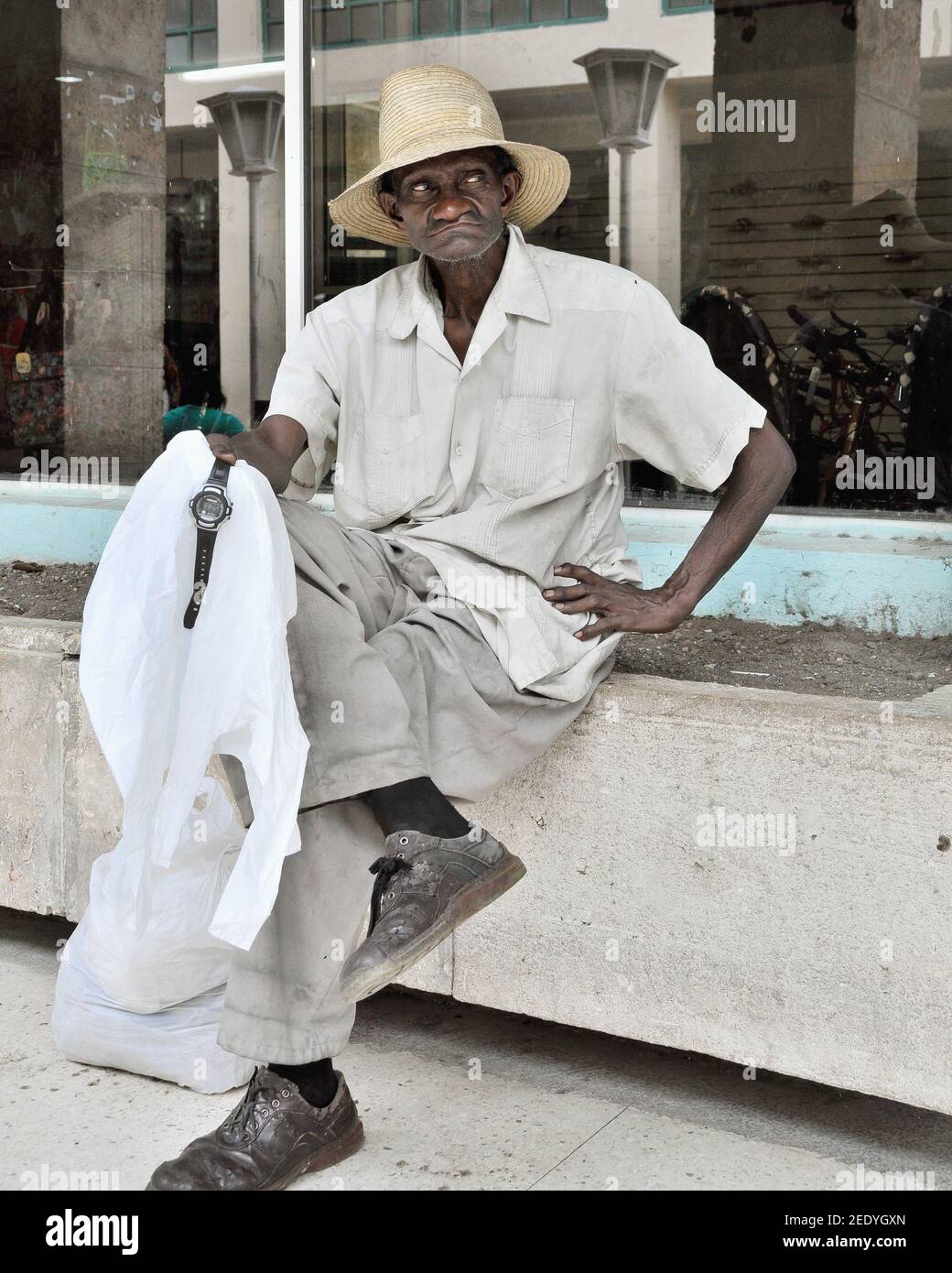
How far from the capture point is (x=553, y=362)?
2729mm

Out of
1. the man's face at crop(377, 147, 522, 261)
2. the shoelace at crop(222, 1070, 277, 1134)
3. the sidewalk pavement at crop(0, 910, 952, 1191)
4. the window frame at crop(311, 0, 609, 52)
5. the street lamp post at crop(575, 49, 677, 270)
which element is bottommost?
the sidewalk pavement at crop(0, 910, 952, 1191)

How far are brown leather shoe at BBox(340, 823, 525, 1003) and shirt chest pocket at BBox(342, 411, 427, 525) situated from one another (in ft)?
2.80

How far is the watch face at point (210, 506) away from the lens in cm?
218

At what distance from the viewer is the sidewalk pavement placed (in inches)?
94.0

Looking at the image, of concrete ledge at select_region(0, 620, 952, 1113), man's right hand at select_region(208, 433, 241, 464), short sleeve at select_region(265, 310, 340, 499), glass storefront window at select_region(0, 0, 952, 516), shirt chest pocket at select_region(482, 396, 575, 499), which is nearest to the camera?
man's right hand at select_region(208, 433, 241, 464)

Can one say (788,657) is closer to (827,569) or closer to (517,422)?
(827,569)

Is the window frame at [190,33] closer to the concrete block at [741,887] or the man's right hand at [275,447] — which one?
the man's right hand at [275,447]

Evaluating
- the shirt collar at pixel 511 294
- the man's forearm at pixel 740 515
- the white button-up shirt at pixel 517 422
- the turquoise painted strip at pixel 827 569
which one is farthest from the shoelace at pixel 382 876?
the turquoise painted strip at pixel 827 569

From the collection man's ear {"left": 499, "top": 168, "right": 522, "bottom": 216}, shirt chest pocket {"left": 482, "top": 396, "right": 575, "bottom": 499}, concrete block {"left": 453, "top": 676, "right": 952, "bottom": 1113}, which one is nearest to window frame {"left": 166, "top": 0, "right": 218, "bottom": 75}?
man's ear {"left": 499, "top": 168, "right": 522, "bottom": 216}

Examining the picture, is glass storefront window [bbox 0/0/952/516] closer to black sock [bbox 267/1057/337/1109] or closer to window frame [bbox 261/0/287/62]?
window frame [bbox 261/0/287/62]

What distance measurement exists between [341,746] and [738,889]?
0.80m

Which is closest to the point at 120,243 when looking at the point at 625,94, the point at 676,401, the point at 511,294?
the point at 625,94

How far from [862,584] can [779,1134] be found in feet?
5.42
